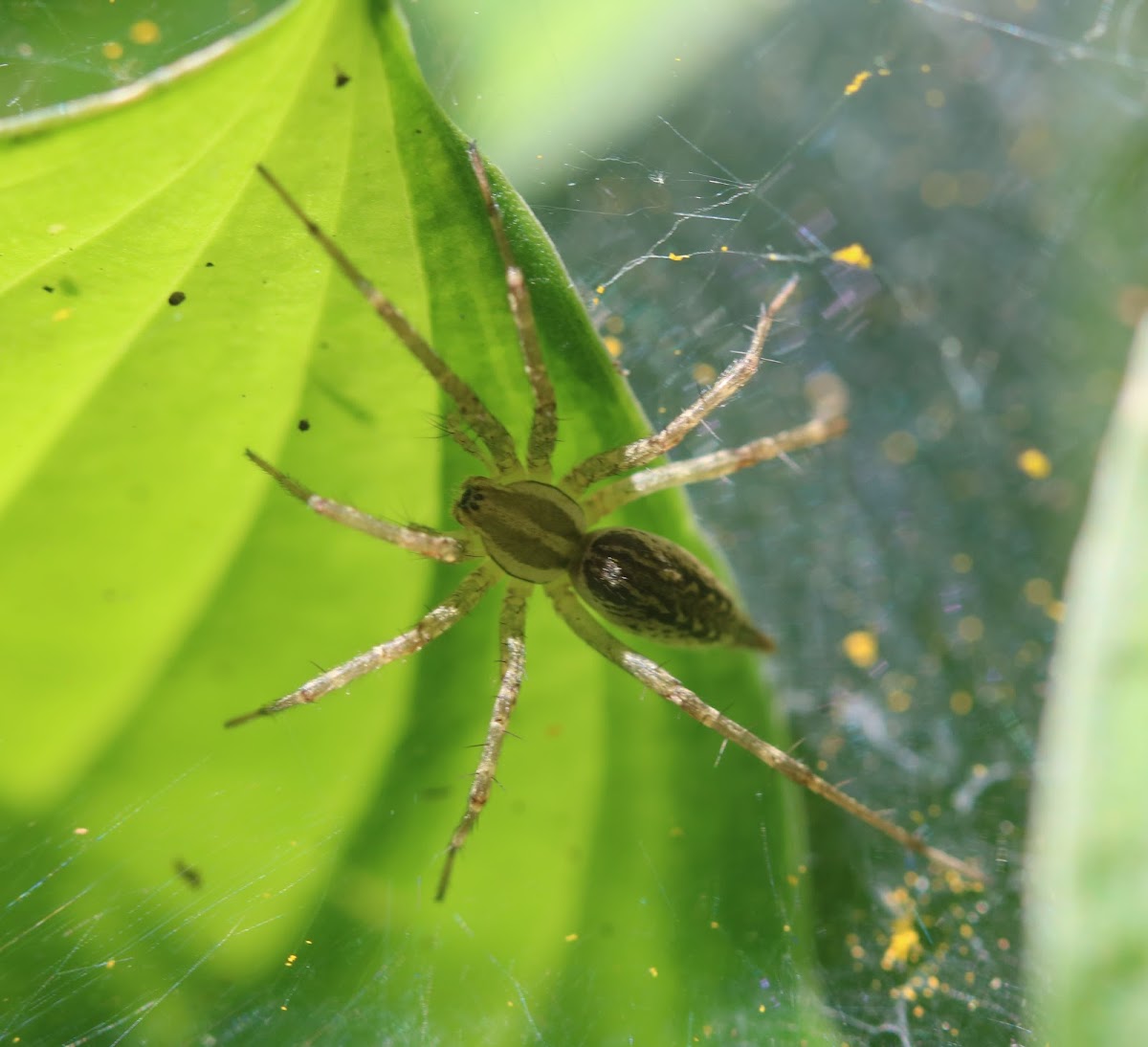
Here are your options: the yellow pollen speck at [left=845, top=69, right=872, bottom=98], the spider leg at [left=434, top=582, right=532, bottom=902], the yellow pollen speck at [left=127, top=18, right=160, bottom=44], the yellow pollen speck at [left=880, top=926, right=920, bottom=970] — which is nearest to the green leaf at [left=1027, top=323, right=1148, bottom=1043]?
the yellow pollen speck at [left=880, top=926, right=920, bottom=970]

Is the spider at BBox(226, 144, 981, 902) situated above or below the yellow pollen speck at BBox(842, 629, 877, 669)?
above

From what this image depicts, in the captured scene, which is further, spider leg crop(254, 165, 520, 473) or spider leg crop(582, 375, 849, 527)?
spider leg crop(582, 375, 849, 527)

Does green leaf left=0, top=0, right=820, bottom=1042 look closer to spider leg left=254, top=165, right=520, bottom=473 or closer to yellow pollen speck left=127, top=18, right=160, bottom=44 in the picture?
spider leg left=254, top=165, right=520, bottom=473

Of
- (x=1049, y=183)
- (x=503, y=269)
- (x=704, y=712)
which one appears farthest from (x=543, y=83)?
(x=1049, y=183)

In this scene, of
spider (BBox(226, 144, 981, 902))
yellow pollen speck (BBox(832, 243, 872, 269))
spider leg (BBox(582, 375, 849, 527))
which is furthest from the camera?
yellow pollen speck (BBox(832, 243, 872, 269))

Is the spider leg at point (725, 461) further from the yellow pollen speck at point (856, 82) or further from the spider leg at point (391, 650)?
the yellow pollen speck at point (856, 82)

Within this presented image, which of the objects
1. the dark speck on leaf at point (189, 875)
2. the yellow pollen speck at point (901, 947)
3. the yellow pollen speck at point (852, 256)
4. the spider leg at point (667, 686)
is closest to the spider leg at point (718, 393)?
the spider leg at point (667, 686)
